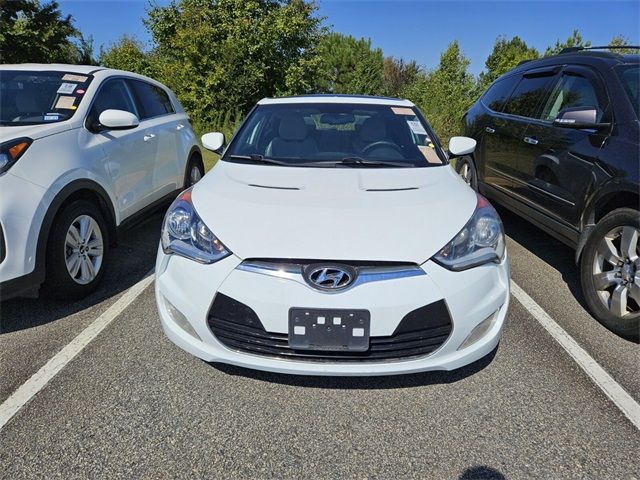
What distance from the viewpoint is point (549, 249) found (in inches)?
178

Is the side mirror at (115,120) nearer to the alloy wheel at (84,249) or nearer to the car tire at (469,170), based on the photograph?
the alloy wheel at (84,249)

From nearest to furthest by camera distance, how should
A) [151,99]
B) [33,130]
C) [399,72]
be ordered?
[33,130], [151,99], [399,72]

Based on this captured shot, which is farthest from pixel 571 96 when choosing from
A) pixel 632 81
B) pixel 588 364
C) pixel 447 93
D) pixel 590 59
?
pixel 447 93

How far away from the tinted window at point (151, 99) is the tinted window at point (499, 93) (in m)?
3.66

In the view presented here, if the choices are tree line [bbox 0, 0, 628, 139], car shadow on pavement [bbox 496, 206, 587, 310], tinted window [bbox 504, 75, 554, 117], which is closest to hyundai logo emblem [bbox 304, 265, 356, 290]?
car shadow on pavement [bbox 496, 206, 587, 310]

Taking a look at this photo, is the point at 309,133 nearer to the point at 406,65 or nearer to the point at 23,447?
the point at 23,447

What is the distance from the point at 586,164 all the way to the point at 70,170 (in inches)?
139

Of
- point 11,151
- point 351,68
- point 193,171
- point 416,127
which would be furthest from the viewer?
point 351,68

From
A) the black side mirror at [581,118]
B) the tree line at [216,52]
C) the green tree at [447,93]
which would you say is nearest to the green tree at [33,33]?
the tree line at [216,52]

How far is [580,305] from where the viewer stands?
3.30m

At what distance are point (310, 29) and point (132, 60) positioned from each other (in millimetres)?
9357

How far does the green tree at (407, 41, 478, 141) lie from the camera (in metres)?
15.9

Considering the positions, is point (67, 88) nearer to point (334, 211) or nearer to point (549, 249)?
point (334, 211)

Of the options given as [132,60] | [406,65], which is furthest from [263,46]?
[406,65]
